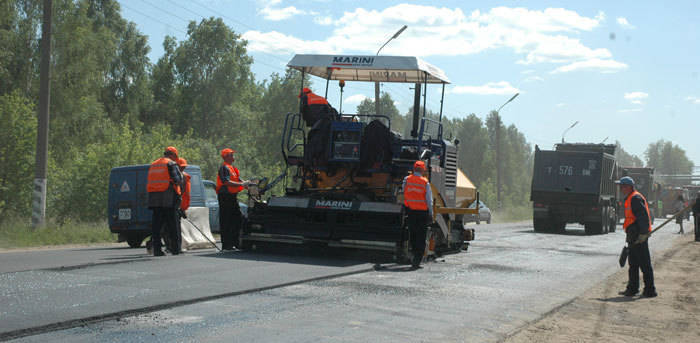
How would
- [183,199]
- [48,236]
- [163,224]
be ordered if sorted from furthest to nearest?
[48,236] → [183,199] → [163,224]

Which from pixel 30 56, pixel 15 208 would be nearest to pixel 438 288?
pixel 15 208

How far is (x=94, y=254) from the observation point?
1141cm

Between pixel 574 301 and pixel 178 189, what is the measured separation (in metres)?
6.25

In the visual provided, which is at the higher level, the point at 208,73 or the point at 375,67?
the point at 208,73

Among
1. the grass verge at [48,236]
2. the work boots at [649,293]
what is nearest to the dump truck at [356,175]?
the work boots at [649,293]

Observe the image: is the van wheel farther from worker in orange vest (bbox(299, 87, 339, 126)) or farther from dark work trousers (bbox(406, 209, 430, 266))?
dark work trousers (bbox(406, 209, 430, 266))

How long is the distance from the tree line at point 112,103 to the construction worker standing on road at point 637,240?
4.14 meters

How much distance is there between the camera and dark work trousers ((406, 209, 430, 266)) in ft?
36.7

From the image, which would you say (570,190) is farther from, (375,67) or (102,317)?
(102,317)

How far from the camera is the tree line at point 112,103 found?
2614 cm

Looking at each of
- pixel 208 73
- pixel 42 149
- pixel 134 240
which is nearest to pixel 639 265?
pixel 134 240

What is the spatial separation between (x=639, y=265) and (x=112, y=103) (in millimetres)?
46877

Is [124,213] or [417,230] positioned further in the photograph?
[124,213]

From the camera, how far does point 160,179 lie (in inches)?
440
